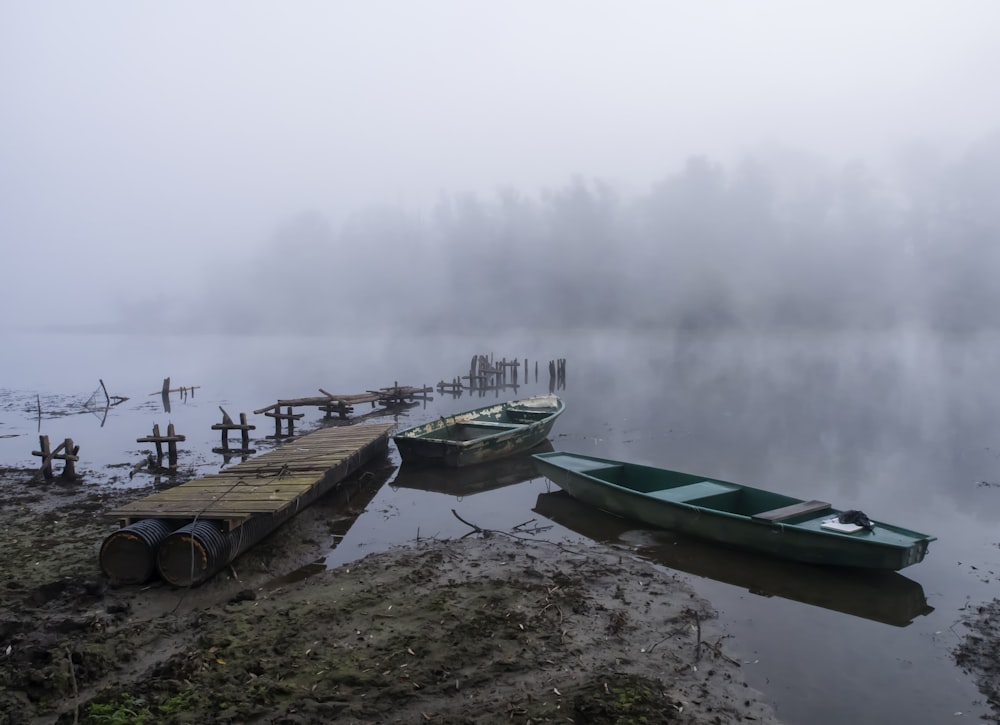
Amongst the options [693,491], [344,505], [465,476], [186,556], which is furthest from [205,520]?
[693,491]

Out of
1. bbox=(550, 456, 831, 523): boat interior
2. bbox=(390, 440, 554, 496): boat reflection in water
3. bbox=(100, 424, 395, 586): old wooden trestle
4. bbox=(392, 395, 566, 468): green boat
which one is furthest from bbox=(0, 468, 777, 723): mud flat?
bbox=(392, 395, 566, 468): green boat

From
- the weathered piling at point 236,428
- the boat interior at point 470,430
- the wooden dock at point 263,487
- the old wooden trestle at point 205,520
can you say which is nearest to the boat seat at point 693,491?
the wooden dock at point 263,487

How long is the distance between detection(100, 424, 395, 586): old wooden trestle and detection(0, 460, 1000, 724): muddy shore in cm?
37

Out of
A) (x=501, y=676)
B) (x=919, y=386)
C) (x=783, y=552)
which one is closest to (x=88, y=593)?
(x=501, y=676)

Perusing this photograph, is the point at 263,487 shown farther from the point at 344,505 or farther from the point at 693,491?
the point at 693,491

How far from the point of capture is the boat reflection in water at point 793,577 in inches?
384

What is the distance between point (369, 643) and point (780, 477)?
16486mm

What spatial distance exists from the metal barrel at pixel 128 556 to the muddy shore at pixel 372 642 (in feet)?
0.80

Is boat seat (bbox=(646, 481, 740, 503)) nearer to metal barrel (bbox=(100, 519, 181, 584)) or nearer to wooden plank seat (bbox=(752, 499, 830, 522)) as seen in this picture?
wooden plank seat (bbox=(752, 499, 830, 522))

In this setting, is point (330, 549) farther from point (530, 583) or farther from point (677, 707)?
point (677, 707)

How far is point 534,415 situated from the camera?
81.0 feet

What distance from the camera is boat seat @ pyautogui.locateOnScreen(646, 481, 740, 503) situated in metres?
12.9

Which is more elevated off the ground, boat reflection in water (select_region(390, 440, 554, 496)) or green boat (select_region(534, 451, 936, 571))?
green boat (select_region(534, 451, 936, 571))

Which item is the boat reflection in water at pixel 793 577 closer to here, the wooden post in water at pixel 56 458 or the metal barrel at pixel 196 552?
the metal barrel at pixel 196 552
